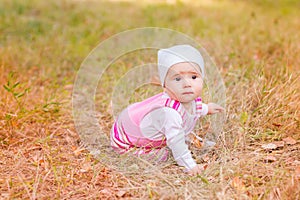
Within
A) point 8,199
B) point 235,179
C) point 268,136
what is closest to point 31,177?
point 8,199

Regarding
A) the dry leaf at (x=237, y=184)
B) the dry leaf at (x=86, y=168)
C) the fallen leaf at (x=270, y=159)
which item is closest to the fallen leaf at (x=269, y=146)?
the fallen leaf at (x=270, y=159)

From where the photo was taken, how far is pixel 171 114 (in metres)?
2.46

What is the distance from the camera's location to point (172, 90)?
250cm

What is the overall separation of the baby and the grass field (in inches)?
5.8

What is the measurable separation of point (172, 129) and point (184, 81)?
0.92 feet

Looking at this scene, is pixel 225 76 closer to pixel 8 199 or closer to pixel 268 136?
pixel 268 136

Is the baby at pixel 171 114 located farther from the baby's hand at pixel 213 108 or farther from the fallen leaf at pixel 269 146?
the fallen leaf at pixel 269 146

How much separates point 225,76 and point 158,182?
155 centimetres

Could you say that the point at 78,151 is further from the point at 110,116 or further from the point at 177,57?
the point at 177,57

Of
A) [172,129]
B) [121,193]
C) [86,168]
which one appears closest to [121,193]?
[121,193]

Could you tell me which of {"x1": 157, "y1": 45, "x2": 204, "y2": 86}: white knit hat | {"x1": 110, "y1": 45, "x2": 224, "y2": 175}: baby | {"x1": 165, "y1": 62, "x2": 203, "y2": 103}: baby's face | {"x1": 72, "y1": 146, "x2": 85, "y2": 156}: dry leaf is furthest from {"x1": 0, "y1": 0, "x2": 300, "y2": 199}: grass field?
{"x1": 157, "y1": 45, "x2": 204, "y2": 86}: white knit hat

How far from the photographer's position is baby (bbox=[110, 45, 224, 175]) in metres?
2.46

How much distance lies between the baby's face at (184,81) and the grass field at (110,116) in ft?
1.37

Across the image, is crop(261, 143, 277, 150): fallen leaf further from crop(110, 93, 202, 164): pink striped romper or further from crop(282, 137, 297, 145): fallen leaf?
crop(110, 93, 202, 164): pink striped romper
